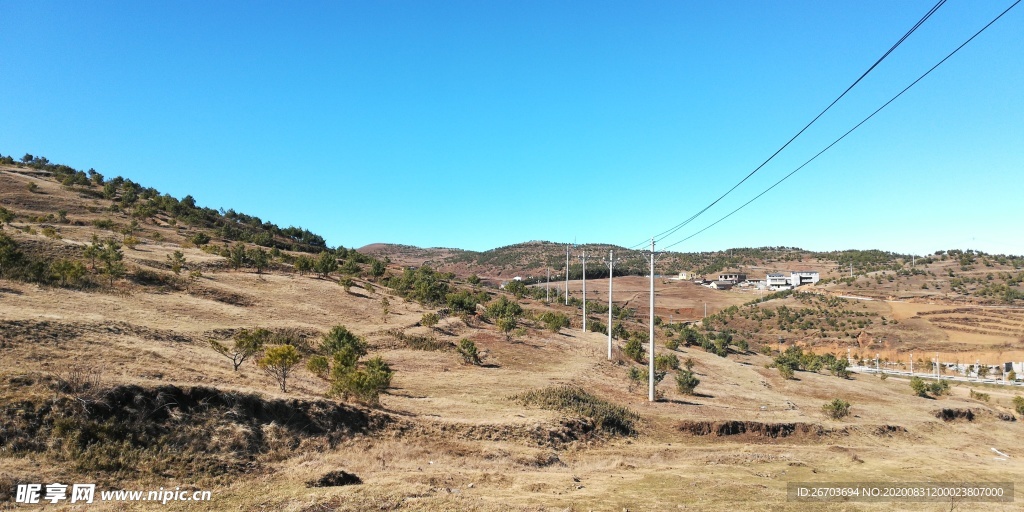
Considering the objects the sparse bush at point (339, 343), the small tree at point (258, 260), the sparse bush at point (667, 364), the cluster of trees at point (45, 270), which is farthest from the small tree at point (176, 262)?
the sparse bush at point (667, 364)

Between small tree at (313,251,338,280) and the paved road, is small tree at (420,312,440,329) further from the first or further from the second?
the paved road

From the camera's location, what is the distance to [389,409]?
71.4 ft

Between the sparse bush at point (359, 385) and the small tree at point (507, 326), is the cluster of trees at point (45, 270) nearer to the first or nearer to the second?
the sparse bush at point (359, 385)

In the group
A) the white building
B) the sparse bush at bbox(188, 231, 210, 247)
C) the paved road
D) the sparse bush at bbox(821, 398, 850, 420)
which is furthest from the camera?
the white building

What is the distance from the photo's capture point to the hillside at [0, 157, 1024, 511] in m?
13.7

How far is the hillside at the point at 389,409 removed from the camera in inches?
541

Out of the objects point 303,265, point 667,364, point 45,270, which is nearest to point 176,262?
point 45,270

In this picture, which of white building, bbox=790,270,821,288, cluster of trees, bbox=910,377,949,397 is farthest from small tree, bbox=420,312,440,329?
white building, bbox=790,270,821,288

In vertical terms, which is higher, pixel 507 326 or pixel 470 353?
pixel 507 326

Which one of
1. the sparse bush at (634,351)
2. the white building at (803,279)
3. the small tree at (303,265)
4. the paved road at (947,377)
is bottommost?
the paved road at (947,377)

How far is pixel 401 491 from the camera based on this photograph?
527 inches

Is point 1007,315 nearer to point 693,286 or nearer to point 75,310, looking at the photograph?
point 693,286

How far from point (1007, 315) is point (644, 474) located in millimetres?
117515

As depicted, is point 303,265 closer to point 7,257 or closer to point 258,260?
point 258,260
